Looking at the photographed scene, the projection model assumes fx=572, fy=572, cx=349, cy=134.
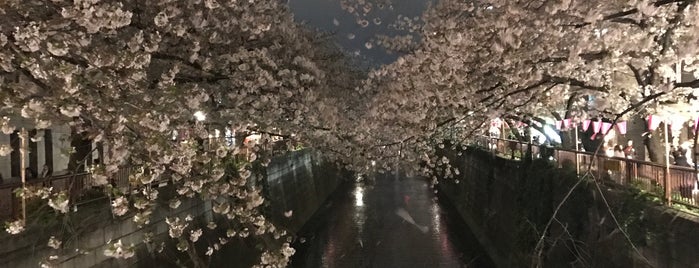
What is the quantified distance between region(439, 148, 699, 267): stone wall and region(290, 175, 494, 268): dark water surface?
125cm

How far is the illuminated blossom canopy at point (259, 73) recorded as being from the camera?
5777 mm

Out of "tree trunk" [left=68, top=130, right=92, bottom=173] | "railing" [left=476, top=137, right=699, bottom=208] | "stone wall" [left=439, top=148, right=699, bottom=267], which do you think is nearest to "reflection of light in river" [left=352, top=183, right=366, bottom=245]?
"stone wall" [left=439, top=148, right=699, bottom=267]

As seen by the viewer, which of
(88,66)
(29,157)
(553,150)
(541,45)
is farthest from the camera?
(29,157)

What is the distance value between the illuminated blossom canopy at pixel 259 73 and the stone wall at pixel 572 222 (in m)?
1.99

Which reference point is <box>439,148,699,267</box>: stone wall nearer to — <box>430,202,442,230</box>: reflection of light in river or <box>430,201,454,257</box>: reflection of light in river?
<box>430,201,454,257</box>: reflection of light in river

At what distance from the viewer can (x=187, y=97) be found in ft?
26.4

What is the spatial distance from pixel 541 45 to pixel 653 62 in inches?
97.2

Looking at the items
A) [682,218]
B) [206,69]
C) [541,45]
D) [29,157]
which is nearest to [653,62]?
[541,45]

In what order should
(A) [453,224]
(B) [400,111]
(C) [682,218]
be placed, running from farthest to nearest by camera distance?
(A) [453,224] < (B) [400,111] < (C) [682,218]

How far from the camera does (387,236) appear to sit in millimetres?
24547

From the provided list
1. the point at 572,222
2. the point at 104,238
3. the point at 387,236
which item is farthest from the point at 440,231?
the point at 104,238

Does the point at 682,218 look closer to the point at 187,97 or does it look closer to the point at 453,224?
the point at 187,97

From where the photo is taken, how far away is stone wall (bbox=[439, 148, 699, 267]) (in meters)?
8.82

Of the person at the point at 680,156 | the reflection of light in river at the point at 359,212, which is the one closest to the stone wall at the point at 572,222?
the person at the point at 680,156
